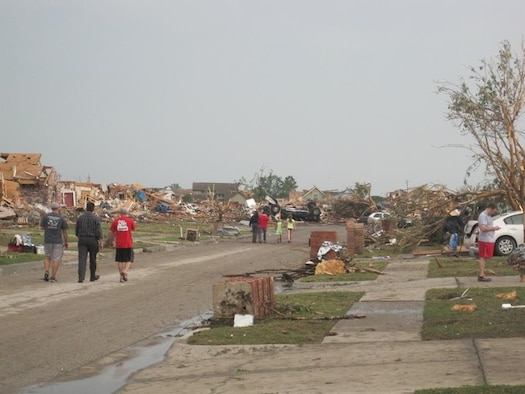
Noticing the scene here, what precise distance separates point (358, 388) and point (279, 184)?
130 meters

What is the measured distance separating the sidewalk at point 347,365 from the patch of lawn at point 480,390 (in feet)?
0.87

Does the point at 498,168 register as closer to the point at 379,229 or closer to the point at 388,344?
the point at 379,229

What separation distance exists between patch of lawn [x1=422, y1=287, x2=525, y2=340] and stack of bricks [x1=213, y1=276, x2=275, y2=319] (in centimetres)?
240

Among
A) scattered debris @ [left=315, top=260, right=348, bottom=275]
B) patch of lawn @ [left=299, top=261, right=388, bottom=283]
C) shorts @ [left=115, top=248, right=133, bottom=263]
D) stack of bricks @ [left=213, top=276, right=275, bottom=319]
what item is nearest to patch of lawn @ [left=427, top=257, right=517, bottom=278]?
patch of lawn @ [left=299, top=261, right=388, bottom=283]

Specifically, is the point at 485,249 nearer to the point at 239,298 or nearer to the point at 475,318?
the point at 475,318

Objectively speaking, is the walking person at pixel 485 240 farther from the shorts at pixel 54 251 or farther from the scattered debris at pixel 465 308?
the shorts at pixel 54 251

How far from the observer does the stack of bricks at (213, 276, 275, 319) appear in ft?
39.1

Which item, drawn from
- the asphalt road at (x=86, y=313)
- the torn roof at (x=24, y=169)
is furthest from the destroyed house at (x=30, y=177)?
the asphalt road at (x=86, y=313)

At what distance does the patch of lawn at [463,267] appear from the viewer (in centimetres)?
1848

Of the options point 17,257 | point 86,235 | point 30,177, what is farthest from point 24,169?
point 86,235

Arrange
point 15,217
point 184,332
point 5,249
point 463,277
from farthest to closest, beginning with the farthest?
point 15,217 < point 5,249 < point 463,277 < point 184,332

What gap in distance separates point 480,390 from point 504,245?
18247 mm

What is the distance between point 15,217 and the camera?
44844 mm

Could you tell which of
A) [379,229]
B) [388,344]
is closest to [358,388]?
[388,344]
